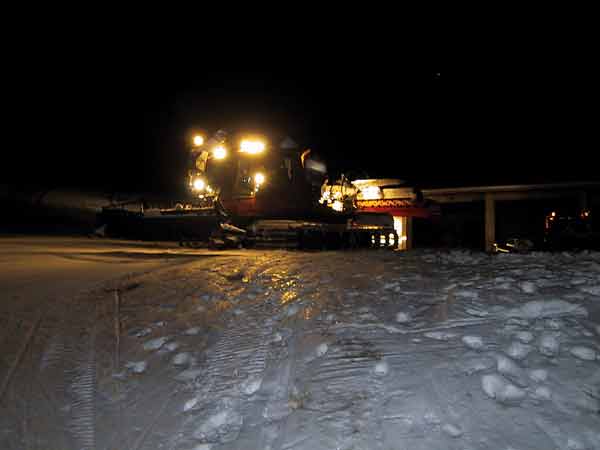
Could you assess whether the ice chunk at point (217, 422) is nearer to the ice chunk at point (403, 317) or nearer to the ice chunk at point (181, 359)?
the ice chunk at point (181, 359)

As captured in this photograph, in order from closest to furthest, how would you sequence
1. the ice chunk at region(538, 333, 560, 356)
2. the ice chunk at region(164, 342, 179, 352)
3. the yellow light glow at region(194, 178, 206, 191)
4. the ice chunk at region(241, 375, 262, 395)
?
the ice chunk at region(538, 333, 560, 356) → the ice chunk at region(241, 375, 262, 395) → the ice chunk at region(164, 342, 179, 352) → the yellow light glow at region(194, 178, 206, 191)

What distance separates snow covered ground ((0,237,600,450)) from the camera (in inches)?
89.5

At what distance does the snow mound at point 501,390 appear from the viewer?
233cm

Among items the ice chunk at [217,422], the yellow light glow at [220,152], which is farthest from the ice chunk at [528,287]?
the yellow light glow at [220,152]

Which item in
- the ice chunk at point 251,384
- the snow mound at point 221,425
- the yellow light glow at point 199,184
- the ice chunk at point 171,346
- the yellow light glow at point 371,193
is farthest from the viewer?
the yellow light glow at point 371,193

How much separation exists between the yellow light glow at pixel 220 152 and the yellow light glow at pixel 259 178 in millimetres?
1305

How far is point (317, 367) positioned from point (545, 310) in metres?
2.10

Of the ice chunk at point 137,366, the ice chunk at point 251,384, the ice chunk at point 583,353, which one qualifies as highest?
the ice chunk at point 583,353

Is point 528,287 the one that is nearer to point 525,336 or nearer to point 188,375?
point 525,336

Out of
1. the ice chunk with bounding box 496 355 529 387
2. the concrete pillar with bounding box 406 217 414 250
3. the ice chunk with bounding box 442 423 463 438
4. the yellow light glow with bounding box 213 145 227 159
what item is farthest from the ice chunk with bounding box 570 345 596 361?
the concrete pillar with bounding box 406 217 414 250

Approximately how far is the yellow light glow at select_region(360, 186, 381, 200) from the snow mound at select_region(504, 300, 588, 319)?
12981 millimetres

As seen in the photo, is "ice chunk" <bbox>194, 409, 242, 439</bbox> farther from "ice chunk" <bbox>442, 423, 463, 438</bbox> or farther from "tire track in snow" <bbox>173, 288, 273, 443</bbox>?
"ice chunk" <bbox>442, 423, 463, 438</bbox>

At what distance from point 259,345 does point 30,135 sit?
38.4 meters

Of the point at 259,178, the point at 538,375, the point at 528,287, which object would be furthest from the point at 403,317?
the point at 259,178
